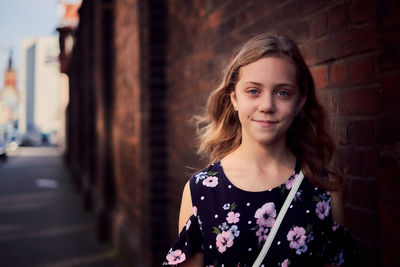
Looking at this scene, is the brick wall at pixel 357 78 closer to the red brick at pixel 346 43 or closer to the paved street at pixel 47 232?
the red brick at pixel 346 43

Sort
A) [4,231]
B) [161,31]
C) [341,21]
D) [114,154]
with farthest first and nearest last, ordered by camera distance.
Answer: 1. [4,231]
2. [114,154]
3. [161,31]
4. [341,21]

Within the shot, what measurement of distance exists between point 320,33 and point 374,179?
0.64 metres

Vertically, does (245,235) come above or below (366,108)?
below

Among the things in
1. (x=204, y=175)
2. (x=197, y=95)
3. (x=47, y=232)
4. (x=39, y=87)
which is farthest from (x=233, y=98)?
(x=39, y=87)

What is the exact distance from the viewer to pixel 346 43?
1.58m

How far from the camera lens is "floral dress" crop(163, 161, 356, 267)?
116 cm

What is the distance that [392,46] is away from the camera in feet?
3.92

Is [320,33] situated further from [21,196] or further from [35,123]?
[35,123]

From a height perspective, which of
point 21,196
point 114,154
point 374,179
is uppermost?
point 374,179

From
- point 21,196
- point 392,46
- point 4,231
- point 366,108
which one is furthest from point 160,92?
point 21,196

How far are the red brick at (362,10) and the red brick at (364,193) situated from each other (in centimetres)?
56

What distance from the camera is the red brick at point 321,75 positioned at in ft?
5.65

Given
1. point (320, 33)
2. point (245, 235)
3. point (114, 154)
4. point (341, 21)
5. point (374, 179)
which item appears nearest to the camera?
point (245, 235)

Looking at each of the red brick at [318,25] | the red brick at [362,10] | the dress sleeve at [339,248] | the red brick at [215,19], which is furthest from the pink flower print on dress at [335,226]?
the red brick at [215,19]
